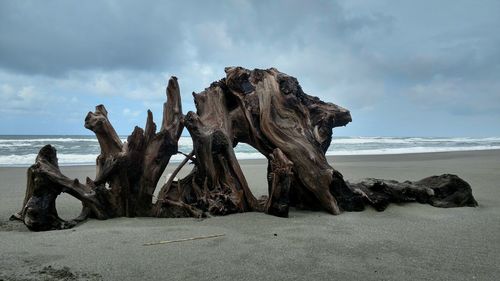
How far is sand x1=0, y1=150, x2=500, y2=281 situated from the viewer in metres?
2.89

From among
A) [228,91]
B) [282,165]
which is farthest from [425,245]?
[228,91]

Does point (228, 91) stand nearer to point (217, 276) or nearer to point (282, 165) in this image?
point (282, 165)

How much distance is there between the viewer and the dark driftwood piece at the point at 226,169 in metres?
4.69

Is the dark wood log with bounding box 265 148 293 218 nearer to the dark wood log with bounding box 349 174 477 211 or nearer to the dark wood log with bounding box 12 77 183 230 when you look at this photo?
the dark wood log with bounding box 349 174 477 211

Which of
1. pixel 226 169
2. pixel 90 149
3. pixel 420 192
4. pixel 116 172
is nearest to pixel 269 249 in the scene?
pixel 226 169

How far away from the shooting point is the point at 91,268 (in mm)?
2945

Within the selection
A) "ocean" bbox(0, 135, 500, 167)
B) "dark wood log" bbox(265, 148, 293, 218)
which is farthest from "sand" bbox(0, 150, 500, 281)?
"ocean" bbox(0, 135, 500, 167)

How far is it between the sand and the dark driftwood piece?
246mm

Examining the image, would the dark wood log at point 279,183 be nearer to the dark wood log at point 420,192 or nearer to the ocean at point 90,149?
the dark wood log at point 420,192

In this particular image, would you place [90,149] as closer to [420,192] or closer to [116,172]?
[116,172]

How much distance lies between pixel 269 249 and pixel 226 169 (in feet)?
5.96

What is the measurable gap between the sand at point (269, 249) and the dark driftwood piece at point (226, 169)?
246 millimetres

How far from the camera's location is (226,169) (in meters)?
5.12

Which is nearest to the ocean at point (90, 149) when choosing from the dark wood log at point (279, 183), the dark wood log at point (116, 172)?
the dark wood log at point (116, 172)
